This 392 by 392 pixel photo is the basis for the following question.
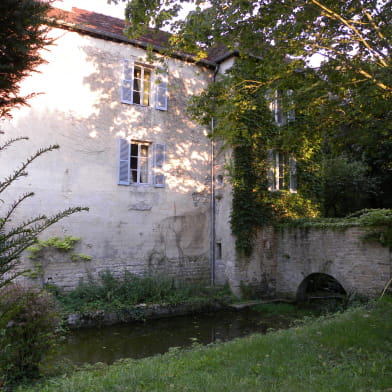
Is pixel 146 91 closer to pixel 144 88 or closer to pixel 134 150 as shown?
pixel 144 88

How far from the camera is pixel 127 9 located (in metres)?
6.24

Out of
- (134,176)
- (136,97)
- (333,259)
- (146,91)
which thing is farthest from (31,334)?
(146,91)

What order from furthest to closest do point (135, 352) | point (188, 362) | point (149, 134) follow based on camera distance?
1. point (149, 134)
2. point (135, 352)
3. point (188, 362)

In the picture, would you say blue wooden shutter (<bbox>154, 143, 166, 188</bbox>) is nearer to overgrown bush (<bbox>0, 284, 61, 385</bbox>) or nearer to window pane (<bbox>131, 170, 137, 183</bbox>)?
window pane (<bbox>131, 170, 137, 183</bbox>)

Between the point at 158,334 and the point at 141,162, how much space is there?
538 centimetres

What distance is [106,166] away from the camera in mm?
10867

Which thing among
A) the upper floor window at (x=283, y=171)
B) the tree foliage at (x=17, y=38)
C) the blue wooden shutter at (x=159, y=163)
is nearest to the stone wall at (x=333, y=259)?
the upper floor window at (x=283, y=171)

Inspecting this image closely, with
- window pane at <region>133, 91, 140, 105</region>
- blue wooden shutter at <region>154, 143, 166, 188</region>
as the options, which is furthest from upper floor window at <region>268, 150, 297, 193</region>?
window pane at <region>133, 91, 140, 105</region>

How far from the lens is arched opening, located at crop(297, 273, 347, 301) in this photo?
12266 mm

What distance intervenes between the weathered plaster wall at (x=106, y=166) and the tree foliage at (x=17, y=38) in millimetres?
6629

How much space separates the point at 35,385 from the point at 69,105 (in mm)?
7888

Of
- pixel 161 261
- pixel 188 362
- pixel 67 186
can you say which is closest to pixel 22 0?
pixel 188 362

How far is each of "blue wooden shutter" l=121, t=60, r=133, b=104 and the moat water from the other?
662 centimetres

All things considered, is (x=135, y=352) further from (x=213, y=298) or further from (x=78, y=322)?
(x=213, y=298)
